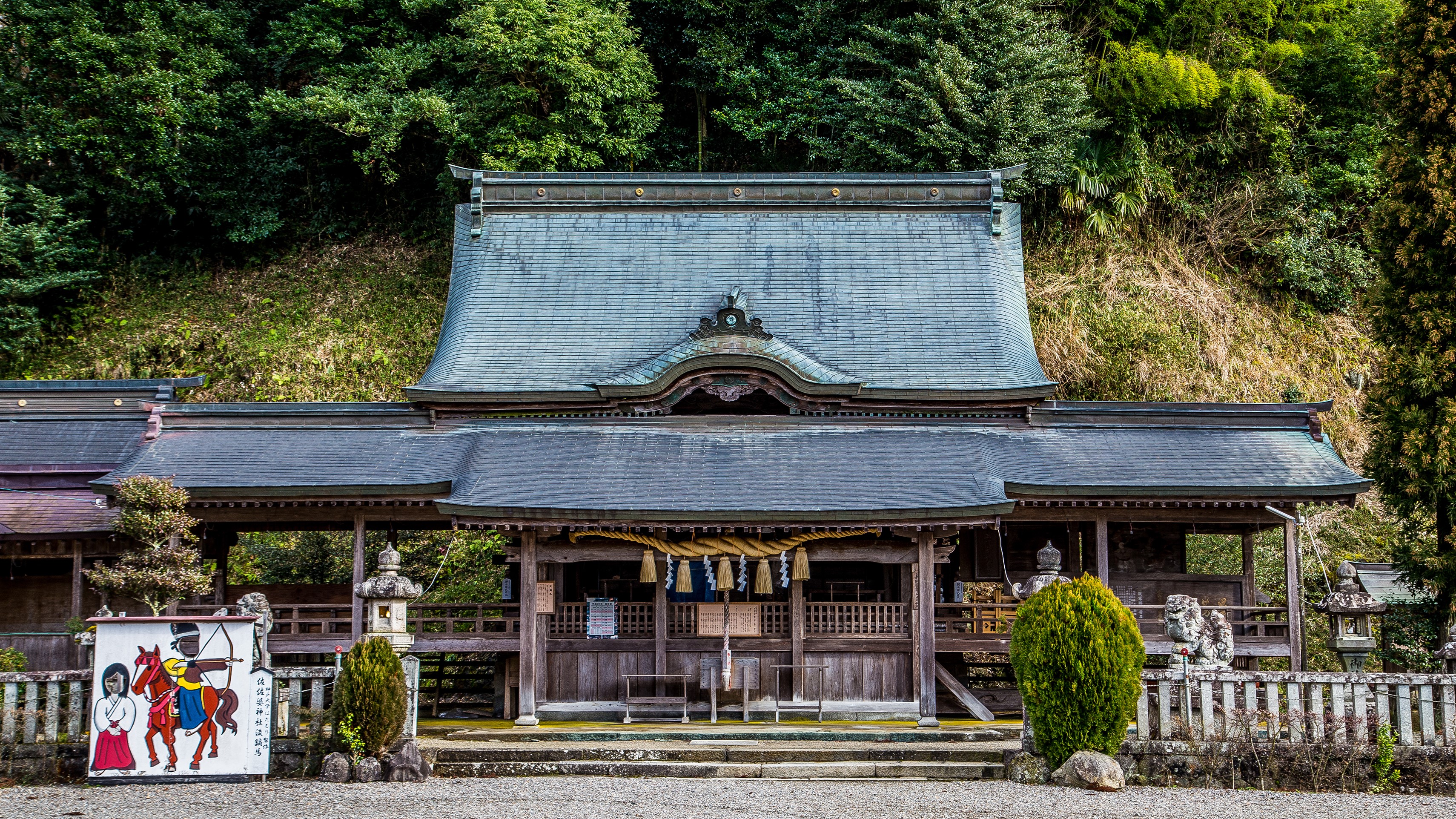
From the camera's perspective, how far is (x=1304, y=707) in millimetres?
12375

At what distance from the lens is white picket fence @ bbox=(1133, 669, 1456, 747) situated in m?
12.0

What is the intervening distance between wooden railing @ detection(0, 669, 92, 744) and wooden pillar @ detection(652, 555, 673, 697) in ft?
22.6

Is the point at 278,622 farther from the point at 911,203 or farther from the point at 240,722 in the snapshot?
the point at 911,203

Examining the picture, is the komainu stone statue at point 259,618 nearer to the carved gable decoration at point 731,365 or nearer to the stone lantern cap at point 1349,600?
the carved gable decoration at point 731,365

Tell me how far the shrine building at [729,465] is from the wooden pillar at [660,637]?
0.03m

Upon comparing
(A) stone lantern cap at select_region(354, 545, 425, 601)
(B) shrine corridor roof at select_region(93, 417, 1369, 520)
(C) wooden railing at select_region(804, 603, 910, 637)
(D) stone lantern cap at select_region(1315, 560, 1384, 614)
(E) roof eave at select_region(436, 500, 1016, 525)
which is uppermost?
(B) shrine corridor roof at select_region(93, 417, 1369, 520)

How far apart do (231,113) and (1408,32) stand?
27.9m

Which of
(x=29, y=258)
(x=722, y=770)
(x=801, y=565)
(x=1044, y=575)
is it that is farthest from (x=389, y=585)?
(x=29, y=258)

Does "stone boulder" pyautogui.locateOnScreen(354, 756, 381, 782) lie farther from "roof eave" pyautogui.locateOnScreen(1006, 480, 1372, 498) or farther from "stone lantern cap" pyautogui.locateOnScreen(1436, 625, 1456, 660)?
"stone lantern cap" pyautogui.locateOnScreen(1436, 625, 1456, 660)

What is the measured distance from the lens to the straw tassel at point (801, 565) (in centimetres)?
1508

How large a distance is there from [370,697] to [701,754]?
3800mm

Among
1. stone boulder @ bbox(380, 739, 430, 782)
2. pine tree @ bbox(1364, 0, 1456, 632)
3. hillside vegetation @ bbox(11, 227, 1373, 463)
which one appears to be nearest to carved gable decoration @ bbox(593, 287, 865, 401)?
stone boulder @ bbox(380, 739, 430, 782)

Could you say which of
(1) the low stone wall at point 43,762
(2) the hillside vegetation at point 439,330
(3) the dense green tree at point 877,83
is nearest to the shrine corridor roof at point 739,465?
(1) the low stone wall at point 43,762

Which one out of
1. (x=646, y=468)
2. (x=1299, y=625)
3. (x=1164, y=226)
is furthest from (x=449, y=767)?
(x=1164, y=226)
